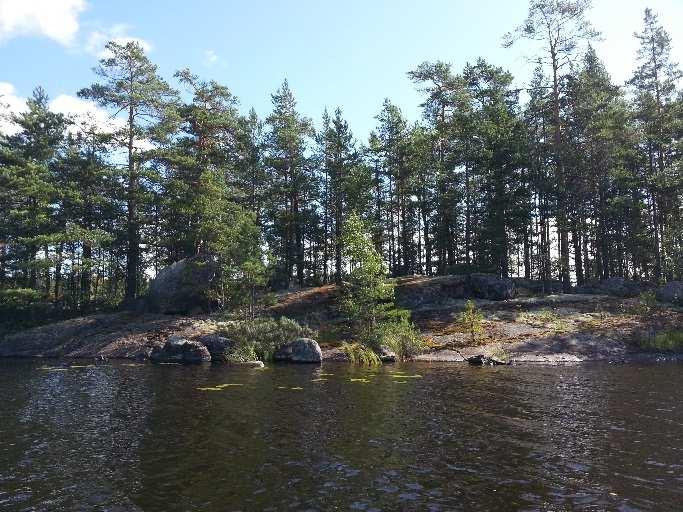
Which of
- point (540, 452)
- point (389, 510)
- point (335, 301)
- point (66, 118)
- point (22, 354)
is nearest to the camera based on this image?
point (389, 510)

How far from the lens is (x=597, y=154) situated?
4941 centimetres

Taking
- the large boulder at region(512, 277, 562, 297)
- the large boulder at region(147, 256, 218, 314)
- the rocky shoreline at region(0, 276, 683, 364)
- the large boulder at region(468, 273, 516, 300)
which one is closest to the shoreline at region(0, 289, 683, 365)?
the rocky shoreline at region(0, 276, 683, 364)

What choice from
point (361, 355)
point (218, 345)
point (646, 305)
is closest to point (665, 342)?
point (646, 305)

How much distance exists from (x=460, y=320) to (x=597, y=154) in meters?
23.6

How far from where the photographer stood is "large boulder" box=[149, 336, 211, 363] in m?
36.1

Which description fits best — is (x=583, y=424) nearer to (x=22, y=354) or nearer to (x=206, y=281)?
(x=206, y=281)

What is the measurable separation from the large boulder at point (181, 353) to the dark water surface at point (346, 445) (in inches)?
445

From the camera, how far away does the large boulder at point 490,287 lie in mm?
46094

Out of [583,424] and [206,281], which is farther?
[206,281]

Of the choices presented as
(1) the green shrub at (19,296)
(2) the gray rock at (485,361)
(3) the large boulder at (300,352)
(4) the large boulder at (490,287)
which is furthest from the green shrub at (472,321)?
(1) the green shrub at (19,296)

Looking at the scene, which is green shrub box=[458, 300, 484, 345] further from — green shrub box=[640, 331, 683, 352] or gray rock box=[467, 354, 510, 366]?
green shrub box=[640, 331, 683, 352]

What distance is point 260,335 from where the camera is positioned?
3812 cm

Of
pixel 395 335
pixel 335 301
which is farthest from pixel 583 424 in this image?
pixel 335 301

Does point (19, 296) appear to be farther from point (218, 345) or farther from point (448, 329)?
point (448, 329)
